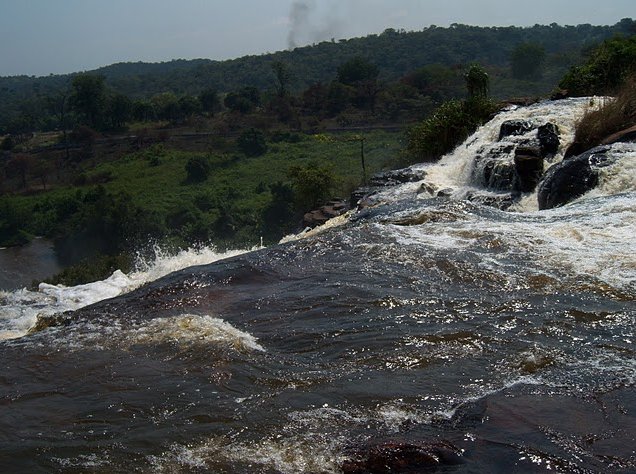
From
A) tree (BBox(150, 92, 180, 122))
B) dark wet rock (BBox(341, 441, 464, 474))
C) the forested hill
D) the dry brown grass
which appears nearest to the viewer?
dark wet rock (BBox(341, 441, 464, 474))

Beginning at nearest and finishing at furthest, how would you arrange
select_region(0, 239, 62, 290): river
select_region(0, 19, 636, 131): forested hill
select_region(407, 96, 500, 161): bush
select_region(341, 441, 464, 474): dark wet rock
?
select_region(341, 441, 464, 474): dark wet rock
select_region(407, 96, 500, 161): bush
select_region(0, 239, 62, 290): river
select_region(0, 19, 636, 131): forested hill

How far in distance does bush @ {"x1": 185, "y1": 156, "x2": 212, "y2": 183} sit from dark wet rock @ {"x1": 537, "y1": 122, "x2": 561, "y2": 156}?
26.2 metres

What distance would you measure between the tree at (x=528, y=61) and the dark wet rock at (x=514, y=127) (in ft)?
140

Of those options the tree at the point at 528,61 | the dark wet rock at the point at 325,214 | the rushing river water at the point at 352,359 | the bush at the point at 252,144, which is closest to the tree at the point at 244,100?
the bush at the point at 252,144

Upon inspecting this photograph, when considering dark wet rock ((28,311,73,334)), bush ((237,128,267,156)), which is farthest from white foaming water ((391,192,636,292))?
bush ((237,128,267,156))

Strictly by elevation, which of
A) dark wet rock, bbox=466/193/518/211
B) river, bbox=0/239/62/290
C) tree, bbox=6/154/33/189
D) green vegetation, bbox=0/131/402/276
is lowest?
river, bbox=0/239/62/290

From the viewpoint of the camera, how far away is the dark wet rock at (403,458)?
391cm

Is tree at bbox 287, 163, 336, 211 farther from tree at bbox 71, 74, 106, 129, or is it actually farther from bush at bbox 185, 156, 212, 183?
tree at bbox 71, 74, 106, 129

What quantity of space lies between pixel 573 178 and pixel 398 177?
527 cm

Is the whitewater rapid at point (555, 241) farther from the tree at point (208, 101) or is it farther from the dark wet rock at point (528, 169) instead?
the tree at point (208, 101)

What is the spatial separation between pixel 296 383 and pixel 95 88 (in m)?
48.8

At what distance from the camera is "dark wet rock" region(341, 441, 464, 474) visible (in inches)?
154

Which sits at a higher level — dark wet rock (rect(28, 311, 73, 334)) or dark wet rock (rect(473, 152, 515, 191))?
dark wet rock (rect(473, 152, 515, 191))

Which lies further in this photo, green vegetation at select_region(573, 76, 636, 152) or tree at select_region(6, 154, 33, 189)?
tree at select_region(6, 154, 33, 189)
